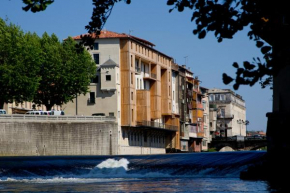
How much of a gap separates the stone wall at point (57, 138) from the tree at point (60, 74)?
5908 millimetres

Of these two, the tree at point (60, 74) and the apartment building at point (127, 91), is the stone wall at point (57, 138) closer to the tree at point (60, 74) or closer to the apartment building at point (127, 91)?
the tree at point (60, 74)

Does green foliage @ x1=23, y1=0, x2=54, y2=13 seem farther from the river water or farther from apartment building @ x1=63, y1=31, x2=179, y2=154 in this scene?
apartment building @ x1=63, y1=31, x2=179, y2=154

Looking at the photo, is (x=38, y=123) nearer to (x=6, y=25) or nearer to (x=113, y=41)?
(x=6, y=25)

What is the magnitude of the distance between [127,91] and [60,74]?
13.2m

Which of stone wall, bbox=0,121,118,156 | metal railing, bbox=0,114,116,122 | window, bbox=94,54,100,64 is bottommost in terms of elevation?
stone wall, bbox=0,121,118,156

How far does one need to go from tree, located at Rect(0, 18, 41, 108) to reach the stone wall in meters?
3.75

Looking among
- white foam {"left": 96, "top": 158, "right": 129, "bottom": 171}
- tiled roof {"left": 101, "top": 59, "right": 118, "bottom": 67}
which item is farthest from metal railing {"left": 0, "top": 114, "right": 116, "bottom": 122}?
white foam {"left": 96, "top": 158, "right": 129, "bottom": 171}

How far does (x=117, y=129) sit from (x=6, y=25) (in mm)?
18083

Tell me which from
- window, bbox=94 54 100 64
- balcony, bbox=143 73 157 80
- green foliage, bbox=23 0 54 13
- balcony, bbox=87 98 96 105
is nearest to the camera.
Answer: green foliage, bbox=23 0 54 13

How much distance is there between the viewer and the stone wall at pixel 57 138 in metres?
82.8

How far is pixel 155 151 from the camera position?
118312mm

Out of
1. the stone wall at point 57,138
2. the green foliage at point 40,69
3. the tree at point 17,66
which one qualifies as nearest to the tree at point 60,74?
the green foliage at point 40,69

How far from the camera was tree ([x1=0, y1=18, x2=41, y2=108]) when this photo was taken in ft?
282

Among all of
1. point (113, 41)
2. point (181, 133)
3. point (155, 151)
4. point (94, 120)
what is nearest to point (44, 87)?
point (94, 120)
